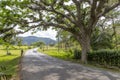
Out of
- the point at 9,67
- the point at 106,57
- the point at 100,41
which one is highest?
the point at 100,41

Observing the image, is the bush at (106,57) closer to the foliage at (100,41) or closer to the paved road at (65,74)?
the paved road at (65,74)

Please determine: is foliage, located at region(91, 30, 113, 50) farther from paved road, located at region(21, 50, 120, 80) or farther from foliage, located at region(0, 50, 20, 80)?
paved road, located at region(21, 50, 120, 80)

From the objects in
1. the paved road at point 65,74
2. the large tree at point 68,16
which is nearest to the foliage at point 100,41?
the large tree at point 68,16

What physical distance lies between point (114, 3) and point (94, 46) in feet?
54.6

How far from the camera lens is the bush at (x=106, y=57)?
2520 cm

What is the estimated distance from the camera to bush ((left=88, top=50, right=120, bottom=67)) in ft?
82.7

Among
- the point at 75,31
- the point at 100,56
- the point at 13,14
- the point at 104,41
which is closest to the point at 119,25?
the point at 104,41

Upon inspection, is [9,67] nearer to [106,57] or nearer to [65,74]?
[65,74]

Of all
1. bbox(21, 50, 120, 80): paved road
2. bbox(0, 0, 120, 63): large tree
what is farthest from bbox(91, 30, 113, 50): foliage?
bbox(21, 50, 120, 80): paved road

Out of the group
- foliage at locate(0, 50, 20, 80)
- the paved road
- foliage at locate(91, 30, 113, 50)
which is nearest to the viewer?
the paved road

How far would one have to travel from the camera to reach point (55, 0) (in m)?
30.8

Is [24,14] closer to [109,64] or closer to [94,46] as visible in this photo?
[109,64]

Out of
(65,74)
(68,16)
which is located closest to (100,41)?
(68,16)

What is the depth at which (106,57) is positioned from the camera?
27641 millimetres
